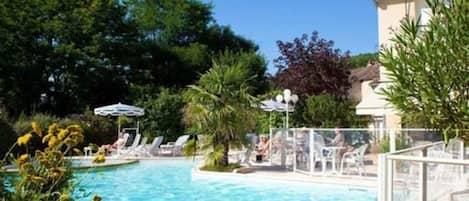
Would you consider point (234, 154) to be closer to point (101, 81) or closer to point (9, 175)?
point (9, 175)

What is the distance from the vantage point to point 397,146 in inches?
731

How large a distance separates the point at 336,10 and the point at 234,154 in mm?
14124

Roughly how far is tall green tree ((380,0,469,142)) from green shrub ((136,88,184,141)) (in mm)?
30557

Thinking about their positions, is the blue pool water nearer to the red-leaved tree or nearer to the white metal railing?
the white metal railing

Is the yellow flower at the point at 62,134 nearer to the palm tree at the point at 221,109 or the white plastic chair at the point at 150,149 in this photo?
the palm tree at the point at 221,109

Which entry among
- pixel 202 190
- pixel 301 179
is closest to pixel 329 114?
pixel 301 179

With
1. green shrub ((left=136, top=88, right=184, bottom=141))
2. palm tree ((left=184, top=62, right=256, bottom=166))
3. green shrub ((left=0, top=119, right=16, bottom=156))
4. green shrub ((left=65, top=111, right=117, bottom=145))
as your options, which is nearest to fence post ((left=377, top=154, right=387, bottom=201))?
palm tree ((left=184, top=62, right=256, bottom=166))

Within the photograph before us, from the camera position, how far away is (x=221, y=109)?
22.4 meters

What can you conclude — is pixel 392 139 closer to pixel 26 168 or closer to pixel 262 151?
pixel 262 151

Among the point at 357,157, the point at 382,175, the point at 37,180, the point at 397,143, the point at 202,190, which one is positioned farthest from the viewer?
the point at 202,190

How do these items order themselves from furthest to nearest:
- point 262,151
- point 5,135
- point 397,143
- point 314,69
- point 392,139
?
point 314,69, point 5,135, point 262,151, point 397,143, point 392,139

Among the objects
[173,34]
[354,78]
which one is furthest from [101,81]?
[354,78]

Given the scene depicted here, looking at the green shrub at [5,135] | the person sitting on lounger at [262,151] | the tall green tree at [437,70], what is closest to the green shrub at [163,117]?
the green shrub at [5,135]

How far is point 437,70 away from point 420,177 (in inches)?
65.9
